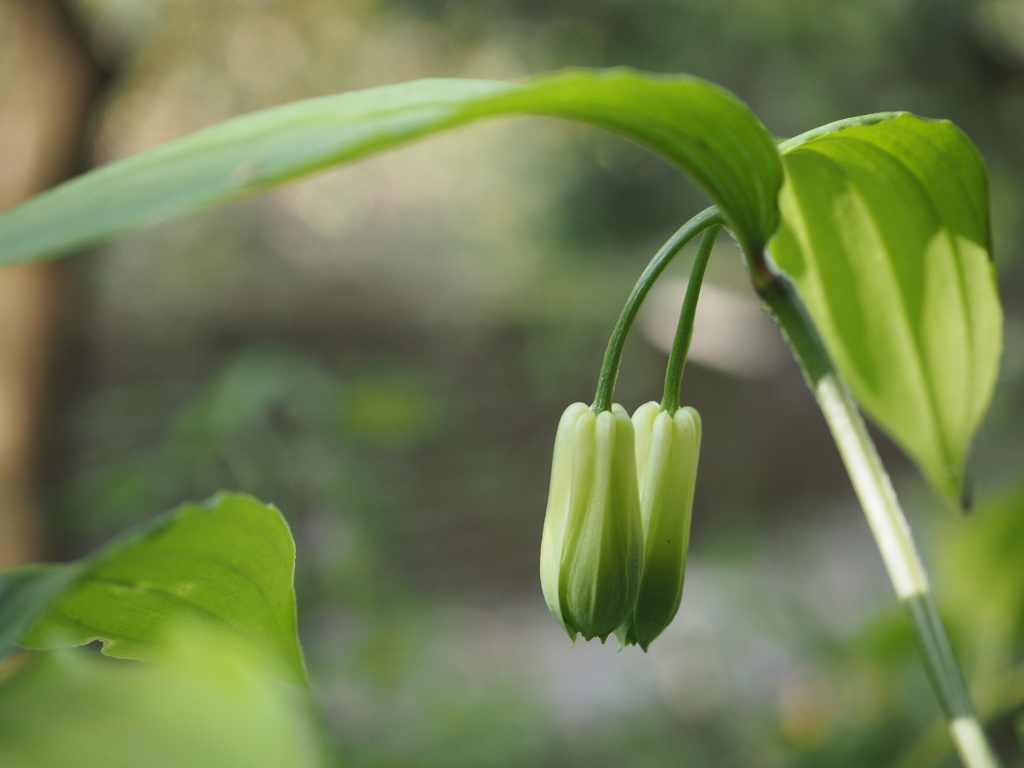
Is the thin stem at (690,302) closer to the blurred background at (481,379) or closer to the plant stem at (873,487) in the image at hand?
the plant stem at (873,487)

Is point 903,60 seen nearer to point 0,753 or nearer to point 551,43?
point 551,43

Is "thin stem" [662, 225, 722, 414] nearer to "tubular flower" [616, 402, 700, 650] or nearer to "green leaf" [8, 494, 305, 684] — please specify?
"tubular flower" [616, 402, 700, 650]

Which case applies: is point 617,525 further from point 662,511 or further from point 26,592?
point 26,592

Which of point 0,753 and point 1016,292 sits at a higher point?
point 1016,292

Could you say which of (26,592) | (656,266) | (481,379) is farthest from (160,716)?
(481,379)

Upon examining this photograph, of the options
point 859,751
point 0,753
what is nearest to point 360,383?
point 859,751

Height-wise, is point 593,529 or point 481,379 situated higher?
point 481,379
